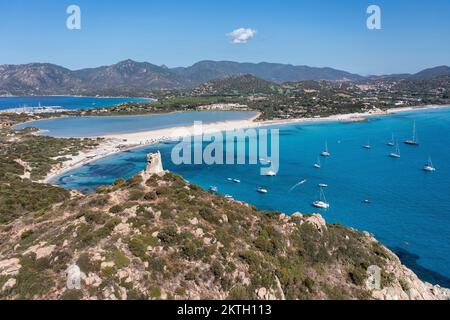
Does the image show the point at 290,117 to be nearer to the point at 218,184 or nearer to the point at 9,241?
the point at 218,184

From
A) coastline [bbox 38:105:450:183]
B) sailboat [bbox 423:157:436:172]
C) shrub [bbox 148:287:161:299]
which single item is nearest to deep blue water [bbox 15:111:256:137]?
coastline [bbox 38:105:450:183]

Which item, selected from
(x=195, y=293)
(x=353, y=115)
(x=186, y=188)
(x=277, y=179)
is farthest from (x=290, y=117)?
(x=195, y=293)

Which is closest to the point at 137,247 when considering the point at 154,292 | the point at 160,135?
the point at 154,292

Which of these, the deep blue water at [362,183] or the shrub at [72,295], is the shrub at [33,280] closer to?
the shrub at [72,295]

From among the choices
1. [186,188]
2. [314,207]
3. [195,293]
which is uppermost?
[186,188]

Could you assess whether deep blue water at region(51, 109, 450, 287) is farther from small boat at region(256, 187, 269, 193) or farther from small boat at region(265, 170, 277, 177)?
small boat at region(265, 170, 277, 177)

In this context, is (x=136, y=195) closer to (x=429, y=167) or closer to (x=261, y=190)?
(x=261, y=190)
